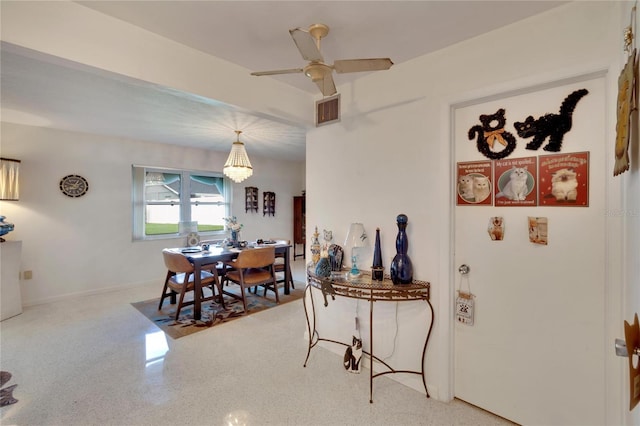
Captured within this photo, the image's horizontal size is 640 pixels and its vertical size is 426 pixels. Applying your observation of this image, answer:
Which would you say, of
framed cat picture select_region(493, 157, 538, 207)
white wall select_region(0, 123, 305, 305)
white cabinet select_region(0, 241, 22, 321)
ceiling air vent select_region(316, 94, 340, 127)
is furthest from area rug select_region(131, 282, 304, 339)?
framed cat picture select_region(493, 157, 538, 207)

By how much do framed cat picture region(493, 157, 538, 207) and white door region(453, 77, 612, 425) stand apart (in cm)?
1

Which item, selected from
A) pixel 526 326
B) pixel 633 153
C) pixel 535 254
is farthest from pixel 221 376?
pixel 633 153

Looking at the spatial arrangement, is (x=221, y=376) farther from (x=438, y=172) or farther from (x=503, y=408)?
(x=438, y=172)

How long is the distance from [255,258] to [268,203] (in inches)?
126

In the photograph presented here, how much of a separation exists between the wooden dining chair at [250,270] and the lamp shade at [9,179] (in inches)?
112

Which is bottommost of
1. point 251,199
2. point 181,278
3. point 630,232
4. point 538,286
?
point 181,278

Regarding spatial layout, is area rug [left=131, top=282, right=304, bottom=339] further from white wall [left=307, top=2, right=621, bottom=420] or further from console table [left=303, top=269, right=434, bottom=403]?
console table [left=303, top=269, right=434, bottom=403]

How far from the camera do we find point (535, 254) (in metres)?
1.69

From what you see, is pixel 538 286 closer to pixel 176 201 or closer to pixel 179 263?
pixel 179 263

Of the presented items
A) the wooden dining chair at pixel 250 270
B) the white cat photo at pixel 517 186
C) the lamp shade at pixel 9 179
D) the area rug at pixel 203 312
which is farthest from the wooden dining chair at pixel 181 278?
the white cat photo at pixel 517 186

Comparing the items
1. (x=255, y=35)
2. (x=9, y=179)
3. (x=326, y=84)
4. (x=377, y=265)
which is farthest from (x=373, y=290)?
(x=9, y=179)

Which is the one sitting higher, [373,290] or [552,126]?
[552,126]

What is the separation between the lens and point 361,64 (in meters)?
1.54

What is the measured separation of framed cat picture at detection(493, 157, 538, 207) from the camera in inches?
66.8
